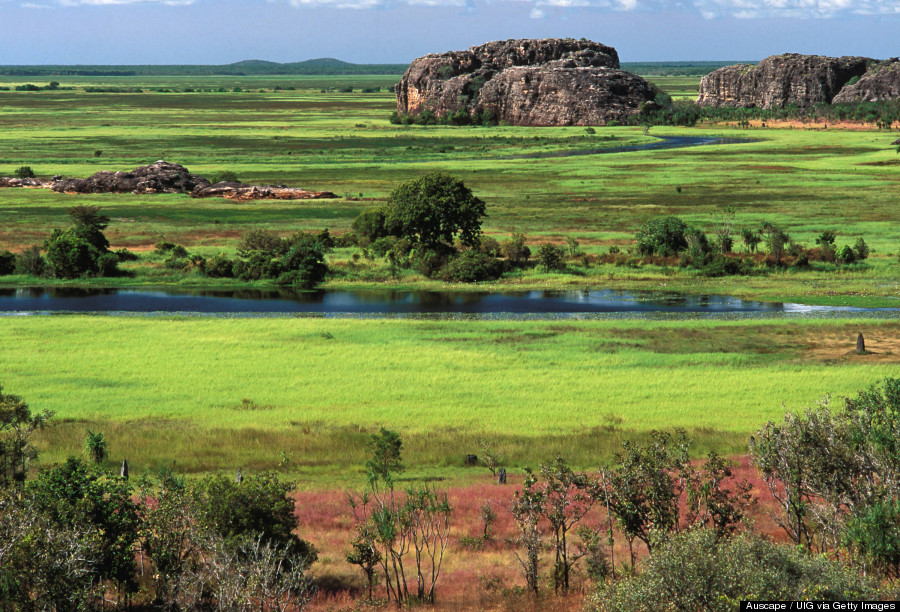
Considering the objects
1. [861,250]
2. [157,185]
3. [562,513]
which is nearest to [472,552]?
[562,513]

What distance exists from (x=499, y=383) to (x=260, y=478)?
701 inches

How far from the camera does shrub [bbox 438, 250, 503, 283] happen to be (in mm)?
62156

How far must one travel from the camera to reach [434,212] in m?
65.4

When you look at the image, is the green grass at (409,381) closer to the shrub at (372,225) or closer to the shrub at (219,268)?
the shrub at (219,268)

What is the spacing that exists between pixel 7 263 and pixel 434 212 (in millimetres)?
28194

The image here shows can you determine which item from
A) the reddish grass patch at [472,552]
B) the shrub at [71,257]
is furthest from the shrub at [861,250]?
the shrub at [71,257]

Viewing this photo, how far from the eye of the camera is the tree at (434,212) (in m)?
65.6

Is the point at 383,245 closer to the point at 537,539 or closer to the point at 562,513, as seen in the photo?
the point at 562,513

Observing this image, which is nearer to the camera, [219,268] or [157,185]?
[219,268]

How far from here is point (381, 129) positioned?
185m

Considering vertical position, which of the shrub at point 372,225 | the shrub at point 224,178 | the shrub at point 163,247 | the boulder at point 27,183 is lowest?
the shrub at point 163,247

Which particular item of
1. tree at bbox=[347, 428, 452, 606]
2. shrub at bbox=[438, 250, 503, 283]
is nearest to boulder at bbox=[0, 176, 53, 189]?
shrub at bbox=[438, 250, 503, 283]

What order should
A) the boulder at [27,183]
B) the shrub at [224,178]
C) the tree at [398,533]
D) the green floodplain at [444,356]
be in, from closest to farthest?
1. the tree at [398,533]
2. the green floodplain at [444,356]
3. the shrub at [224,178]
4. the boulder at [27,183]

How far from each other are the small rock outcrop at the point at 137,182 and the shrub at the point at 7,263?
35849 millimetres
